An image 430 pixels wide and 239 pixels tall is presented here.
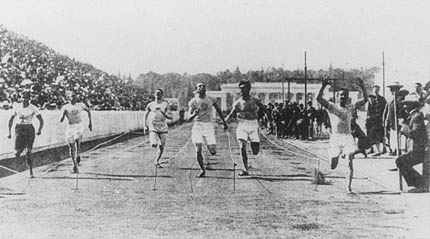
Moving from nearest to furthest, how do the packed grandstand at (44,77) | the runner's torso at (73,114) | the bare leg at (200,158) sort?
the bare leg at (200,158), the runner's torso at (73,114), the packed grandstand at (44,77)

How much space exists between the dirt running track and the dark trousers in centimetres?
37

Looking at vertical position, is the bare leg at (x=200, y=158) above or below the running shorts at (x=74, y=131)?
below

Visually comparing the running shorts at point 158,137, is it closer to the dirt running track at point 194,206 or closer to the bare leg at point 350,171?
the dirt running track at point 194,206

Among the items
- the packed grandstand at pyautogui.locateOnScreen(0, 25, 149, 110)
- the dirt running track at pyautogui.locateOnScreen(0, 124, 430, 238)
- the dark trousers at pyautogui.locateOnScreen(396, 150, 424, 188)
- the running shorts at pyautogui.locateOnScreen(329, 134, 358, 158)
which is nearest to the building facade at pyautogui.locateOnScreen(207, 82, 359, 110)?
the running shorts at pyautogui.locateOnScreen(329, 134, 358, 158)

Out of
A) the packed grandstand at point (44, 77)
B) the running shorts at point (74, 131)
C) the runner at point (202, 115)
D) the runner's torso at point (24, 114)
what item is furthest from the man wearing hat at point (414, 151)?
the packed grandstand at point (44, 77)

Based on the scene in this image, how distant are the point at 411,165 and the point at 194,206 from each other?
3.58 metres

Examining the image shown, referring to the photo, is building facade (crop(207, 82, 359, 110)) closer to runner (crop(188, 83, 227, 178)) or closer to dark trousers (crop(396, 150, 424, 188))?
runner (crop(188, 83, 227, 178))

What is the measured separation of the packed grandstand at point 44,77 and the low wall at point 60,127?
118 centimetres

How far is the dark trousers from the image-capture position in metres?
9.41

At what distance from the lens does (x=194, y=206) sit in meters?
8.81

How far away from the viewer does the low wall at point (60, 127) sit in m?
15.5

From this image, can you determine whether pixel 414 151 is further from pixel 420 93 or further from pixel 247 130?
pixel 247 130

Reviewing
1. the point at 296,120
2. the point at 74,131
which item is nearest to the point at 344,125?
the point at 74,131

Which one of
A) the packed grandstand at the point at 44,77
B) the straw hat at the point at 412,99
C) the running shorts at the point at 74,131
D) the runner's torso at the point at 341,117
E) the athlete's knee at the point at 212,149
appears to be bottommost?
the athlete's knee at the point at 212,149
